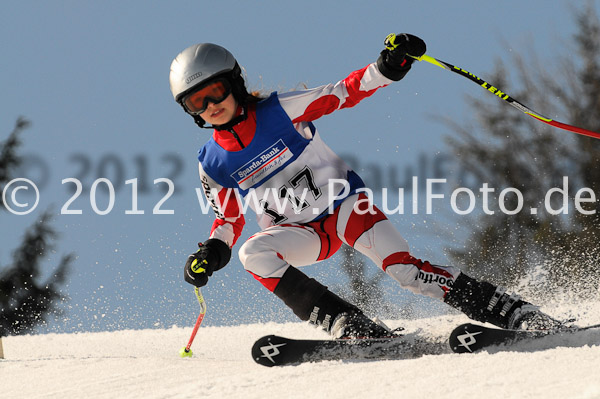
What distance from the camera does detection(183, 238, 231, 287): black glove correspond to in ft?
14.2

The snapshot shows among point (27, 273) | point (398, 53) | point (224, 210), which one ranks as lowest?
point (27, 273)

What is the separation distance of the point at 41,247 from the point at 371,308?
8318mm

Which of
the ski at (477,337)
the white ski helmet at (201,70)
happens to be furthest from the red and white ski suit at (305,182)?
the ski at (477,337)

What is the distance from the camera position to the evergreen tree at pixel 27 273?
13.3 metres

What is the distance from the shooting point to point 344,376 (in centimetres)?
337

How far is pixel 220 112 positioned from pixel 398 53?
1.16 meters

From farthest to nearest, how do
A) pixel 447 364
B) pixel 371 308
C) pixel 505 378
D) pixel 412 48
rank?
pixel 371 308 < pixel 412 48 < pixel 447 364 < pixel 505 378

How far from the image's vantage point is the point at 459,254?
41.2 feet

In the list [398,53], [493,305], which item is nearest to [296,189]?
Result: [398,53]

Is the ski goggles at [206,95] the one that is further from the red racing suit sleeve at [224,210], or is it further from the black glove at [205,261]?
the black glove at [205,261]

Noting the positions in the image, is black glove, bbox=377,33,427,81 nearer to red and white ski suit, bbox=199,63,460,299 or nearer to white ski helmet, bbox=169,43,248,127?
red and white ski suit, bbox=199,63,460,299

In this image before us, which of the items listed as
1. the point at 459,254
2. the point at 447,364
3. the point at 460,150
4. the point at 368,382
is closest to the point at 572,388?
the point at 447,364

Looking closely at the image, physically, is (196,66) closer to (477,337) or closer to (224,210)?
(224,210)

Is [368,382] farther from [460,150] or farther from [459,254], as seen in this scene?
[460,150]
